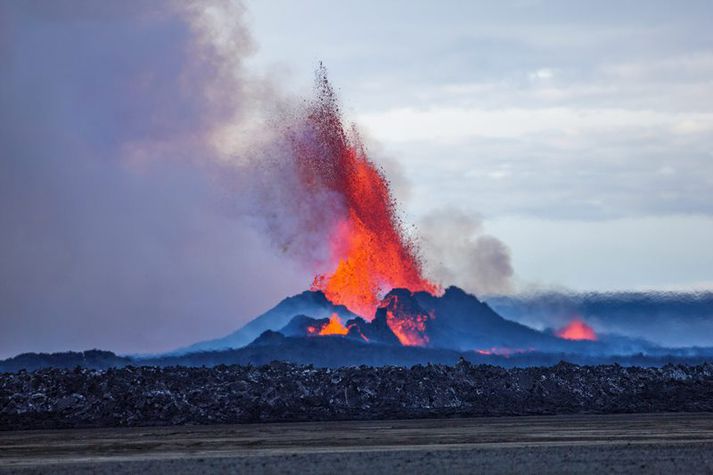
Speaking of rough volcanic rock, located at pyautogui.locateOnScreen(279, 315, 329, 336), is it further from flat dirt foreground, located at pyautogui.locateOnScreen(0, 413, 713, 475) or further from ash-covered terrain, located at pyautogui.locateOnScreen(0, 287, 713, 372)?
flat dirt foreground, located at pyautogui.locateOnScreen(0, 413, 713, 475)

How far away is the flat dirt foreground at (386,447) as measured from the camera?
3222 cm

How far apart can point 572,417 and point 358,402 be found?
10.3 metres

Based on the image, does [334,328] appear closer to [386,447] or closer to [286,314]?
[286,314]

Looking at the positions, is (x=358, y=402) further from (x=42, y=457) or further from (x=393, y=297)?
(x=393, y=297)

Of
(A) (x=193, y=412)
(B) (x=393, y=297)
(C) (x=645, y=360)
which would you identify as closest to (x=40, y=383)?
(A) (x=193, y=412)

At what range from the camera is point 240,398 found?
51.5 metres

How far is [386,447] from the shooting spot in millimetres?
36562

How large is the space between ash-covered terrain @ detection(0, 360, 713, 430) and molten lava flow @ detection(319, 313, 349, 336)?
23239 mm

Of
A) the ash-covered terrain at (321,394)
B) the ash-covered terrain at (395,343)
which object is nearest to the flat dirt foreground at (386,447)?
the ash-covered terrain at (321,394)

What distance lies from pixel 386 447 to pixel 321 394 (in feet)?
54.3

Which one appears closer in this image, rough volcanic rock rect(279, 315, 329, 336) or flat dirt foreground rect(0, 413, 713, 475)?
flat dirt foreground rect(0, 413, 713, 475)

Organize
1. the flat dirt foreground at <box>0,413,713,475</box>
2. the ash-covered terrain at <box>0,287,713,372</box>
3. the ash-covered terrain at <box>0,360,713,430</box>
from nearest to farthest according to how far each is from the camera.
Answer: the flat dirt foreground at <box>0,413,713,475</box>
the ash-covered terrain at <box>0,360,713,430</box>
the ash-covered terrain at <box>0,287,713,372</box>

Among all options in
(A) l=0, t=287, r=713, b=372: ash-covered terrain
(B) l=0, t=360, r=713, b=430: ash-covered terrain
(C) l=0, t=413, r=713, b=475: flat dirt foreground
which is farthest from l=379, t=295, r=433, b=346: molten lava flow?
(C) l=0, t=413, r=713, b=475: flat dirt foreground

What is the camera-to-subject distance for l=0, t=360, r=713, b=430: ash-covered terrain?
49.3 metres
